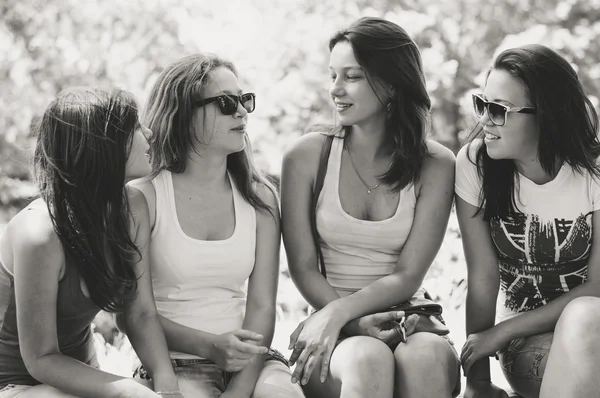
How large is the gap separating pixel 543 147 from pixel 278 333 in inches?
68.9

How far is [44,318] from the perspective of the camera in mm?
2469

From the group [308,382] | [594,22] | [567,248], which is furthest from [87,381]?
[594,22]

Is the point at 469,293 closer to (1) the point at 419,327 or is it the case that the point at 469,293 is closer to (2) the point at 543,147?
(1) the point at 419,327

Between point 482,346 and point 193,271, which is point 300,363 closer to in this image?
point 193,271

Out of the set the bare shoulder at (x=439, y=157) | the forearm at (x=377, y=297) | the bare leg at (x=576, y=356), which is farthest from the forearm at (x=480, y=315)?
the bare shoulder at (x=439, y=157)

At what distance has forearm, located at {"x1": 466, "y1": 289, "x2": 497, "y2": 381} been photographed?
2.98 m

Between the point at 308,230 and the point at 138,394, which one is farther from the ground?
the point at 308,230

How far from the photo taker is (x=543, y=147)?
2.96m

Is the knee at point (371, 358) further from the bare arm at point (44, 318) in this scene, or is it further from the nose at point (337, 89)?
the nose at point (337, 89)

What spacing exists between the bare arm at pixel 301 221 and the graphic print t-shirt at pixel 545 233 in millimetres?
561

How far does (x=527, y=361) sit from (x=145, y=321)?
4.24 feet

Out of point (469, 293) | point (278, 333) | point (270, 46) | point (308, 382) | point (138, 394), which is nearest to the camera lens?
point (138, 394)

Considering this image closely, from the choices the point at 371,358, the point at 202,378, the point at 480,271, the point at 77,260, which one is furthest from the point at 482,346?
the point at 77,260

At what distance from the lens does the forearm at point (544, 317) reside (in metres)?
2.88
